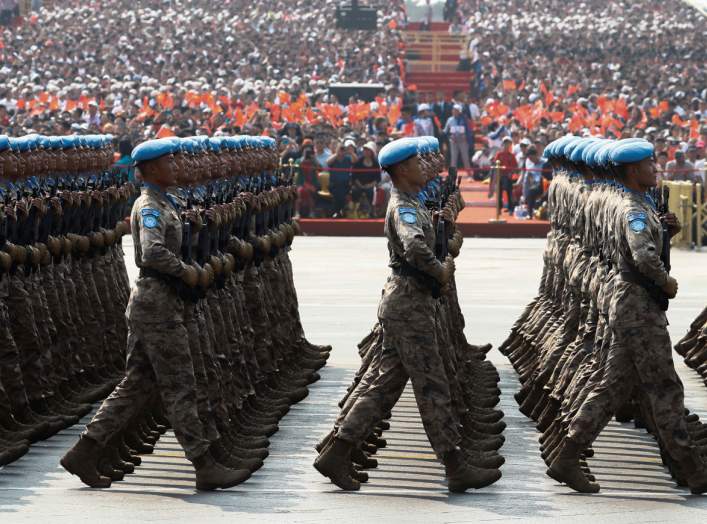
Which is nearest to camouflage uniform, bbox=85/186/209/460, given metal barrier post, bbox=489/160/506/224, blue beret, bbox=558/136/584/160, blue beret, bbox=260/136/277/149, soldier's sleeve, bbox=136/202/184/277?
soldier's sleeve, bbox=136/202/184/277

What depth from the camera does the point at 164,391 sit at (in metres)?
9.54

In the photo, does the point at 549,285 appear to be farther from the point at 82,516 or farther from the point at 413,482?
the point at 82,516

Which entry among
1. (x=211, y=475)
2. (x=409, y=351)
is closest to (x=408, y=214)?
(x=409, y=351)

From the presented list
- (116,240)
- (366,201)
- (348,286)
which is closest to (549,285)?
(116,240)

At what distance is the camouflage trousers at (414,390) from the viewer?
955cm

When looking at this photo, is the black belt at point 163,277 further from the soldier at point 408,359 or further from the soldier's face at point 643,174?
the soldier's face at point 643,174

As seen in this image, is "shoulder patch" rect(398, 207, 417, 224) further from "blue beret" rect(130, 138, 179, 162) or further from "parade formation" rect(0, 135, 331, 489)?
"blue beret" rect(130, 138, 179, 162)

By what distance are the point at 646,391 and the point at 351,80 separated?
39.7 meters

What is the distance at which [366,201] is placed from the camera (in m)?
29.4

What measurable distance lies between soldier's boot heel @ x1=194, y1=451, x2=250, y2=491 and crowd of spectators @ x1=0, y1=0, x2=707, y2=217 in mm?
16441

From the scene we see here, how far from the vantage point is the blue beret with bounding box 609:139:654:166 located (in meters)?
9.73

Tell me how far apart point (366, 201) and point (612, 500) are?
793 inches

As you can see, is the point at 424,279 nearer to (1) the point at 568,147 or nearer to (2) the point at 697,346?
(1) the point at 568,147

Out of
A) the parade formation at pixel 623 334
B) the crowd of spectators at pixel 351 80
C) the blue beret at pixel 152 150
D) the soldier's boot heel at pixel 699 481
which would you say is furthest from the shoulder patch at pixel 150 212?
the crowd of spectators at pixel 351 80
